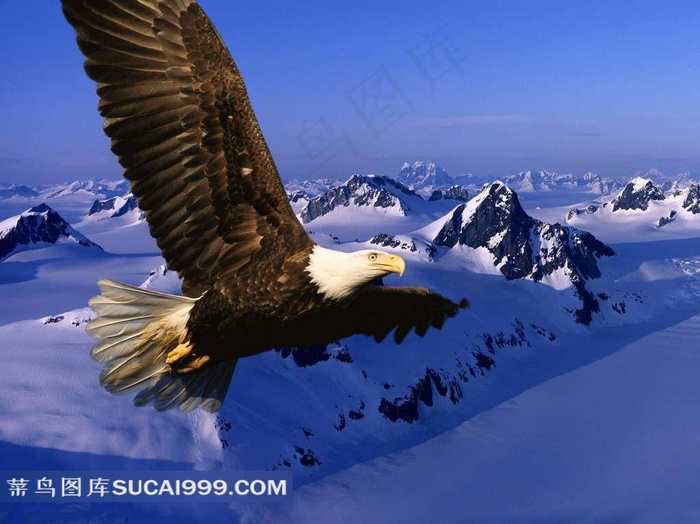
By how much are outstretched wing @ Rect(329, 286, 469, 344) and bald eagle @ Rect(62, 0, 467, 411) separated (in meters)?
0.19

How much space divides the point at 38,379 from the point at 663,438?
315 ft

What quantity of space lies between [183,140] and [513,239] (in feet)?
548

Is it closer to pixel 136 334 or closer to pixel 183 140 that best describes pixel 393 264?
pixel 183 140

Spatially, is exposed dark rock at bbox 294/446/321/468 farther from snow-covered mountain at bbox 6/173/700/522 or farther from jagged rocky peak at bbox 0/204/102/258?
jagged rocky peak at bbox 0/204/102/258

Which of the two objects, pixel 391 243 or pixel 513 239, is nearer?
pixel 391 243

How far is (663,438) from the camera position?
111m

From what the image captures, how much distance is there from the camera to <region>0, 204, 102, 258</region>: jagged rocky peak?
160500 mm

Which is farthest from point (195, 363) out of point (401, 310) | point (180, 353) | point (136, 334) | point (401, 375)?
point (401, 375)

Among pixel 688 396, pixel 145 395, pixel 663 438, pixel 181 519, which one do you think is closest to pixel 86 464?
pixel 181 519

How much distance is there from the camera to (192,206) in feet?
17.4

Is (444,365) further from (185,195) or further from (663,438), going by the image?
(185,195)

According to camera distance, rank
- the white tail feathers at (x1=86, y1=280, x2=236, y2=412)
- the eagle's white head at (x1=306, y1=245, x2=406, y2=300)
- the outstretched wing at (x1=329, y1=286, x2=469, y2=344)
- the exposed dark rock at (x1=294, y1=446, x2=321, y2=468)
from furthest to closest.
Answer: the exposed dark rock at (x1=294, y1=446, x2=321, y2=468)
the outstretched wing at (x1=329, y1=286, x2=469, y2=344)
the white tail feathers at (x1=86, y1=280, x2=236, y2=412)
the eagle's white head at (x1=306, y1=245, x2=406, y2=300)

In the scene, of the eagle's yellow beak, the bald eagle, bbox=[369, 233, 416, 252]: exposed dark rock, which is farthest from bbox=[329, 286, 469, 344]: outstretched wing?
bbox=[369, 233, 416, 252]: exposed dark rock

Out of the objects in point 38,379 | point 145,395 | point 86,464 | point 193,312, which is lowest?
point 86,464
